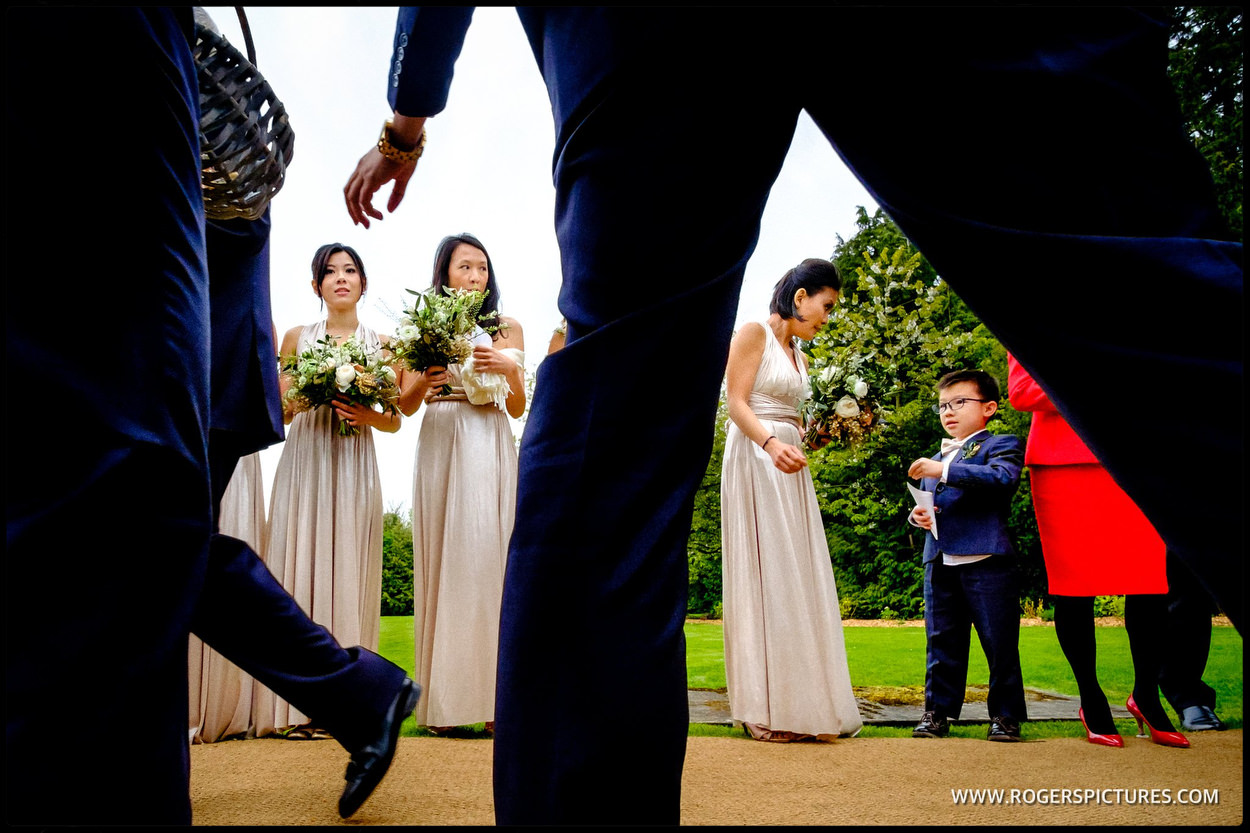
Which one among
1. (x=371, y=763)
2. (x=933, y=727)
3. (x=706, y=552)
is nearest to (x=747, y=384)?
(x=933, y=727)

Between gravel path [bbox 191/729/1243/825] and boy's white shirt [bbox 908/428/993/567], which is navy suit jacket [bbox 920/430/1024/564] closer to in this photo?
boy's white shirt [bbox 908/428/993/567]

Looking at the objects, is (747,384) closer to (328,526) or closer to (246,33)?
(328,526)

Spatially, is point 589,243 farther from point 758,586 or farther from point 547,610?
point 758,586

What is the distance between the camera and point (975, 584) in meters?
3.95

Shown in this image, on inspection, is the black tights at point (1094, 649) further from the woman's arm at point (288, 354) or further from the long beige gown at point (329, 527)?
the woman's arm at point (288, 354)

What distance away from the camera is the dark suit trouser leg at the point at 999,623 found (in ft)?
12.2

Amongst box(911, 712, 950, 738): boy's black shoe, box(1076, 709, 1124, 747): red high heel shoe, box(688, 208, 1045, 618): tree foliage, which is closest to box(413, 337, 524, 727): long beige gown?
box(911, 712, 950, 738): boy's black shoe

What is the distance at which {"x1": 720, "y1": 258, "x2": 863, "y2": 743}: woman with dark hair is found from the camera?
12.7ft

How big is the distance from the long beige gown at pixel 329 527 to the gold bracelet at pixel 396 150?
2953mm

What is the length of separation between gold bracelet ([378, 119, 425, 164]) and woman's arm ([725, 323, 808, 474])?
265 cm

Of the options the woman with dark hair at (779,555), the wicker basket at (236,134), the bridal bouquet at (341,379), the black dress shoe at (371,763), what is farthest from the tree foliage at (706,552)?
the wicker basket at (236,134)

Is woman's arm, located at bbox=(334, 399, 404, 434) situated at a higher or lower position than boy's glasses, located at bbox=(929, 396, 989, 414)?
lower

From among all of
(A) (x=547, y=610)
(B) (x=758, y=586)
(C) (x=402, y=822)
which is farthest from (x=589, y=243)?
(B) (x=758, y=586)

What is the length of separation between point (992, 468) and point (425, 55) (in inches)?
141
